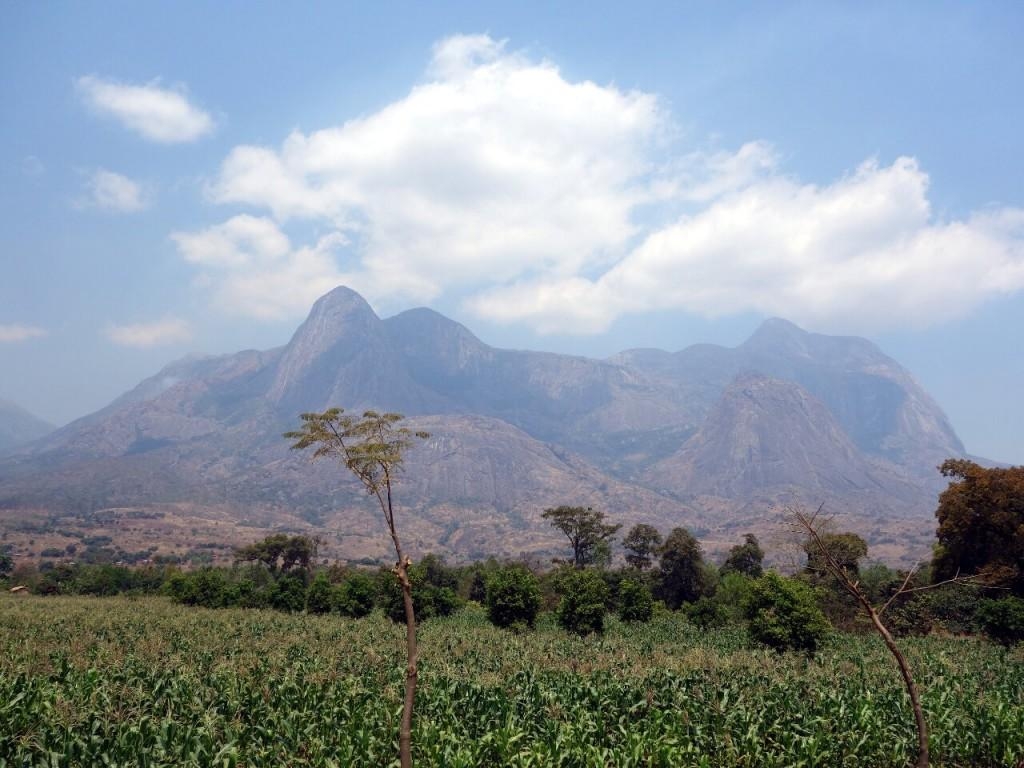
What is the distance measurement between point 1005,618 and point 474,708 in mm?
38191

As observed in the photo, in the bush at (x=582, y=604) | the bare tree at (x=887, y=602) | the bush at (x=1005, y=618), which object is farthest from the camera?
the bush at (x=582, y=604)

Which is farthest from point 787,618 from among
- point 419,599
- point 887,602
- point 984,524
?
point 419,599

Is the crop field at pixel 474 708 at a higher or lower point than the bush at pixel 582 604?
higher

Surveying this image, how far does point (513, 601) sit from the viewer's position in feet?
160

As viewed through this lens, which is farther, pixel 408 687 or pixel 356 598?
pixel 356 598

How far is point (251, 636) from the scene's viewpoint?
115ft

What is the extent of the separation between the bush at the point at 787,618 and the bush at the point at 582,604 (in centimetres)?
1195

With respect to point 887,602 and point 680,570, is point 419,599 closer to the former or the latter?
point 680,570

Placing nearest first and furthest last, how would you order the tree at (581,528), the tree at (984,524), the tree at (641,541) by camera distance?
the tree at (984,524) → the tree at (581,528) → the tree at (641,541)

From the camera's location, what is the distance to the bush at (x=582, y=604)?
153ft

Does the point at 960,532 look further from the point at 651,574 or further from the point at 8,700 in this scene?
the point at 8,700

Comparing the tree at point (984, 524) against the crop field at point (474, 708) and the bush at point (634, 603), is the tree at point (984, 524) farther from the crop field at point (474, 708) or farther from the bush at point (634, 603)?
the bush at point (634, 603)

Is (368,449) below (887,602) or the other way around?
the other way around

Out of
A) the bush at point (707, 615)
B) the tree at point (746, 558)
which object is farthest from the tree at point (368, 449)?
the tree at point (746, 558)
